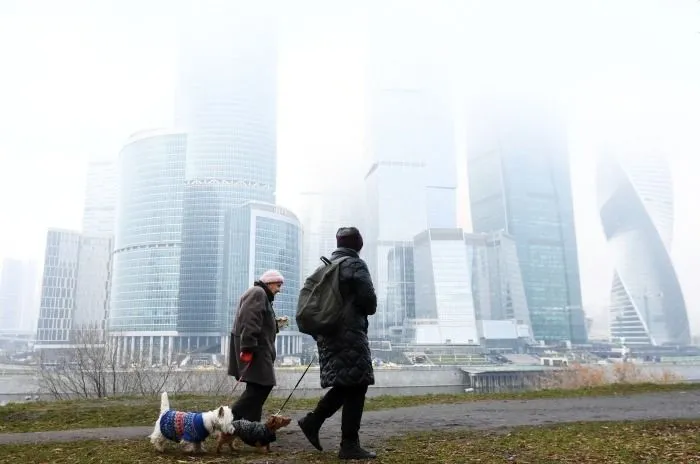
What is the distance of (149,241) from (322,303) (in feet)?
397

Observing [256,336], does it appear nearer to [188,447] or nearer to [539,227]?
[188,447]

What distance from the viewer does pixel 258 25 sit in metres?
182

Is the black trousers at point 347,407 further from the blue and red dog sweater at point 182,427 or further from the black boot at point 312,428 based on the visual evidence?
the blue and red dog sweater at point 182,427

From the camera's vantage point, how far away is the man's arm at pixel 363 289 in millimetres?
4059

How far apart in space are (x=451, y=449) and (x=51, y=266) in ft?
468

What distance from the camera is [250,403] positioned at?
4746mm

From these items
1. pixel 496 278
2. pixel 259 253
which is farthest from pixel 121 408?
pixel 496 278

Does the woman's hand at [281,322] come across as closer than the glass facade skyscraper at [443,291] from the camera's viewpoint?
Yes

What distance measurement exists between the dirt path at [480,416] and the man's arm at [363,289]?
4.71ft

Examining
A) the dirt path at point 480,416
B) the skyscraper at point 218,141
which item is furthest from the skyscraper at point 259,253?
the dirt path at point 480,416

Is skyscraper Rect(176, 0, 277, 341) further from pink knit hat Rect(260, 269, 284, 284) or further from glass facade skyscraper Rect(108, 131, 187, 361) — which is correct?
pink knit hat Rect(260, 269, 284, 284)

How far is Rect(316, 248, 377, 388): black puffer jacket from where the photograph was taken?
4.03 metres

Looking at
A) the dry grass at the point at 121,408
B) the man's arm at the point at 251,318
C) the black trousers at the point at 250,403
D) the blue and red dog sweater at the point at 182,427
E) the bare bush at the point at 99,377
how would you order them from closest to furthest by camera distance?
1. the blue and red dog sweater at the point at 182,427
2. the man's arm at the point at 251,318
3. the black trousers at the point at 250,403
4. the dry grass at the point at 121,408
5. the bare bush at the point at 99,377

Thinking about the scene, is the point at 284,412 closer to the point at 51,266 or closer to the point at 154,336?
the point at 154,336
